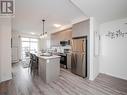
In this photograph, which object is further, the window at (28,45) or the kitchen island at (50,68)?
the window at (28,45)

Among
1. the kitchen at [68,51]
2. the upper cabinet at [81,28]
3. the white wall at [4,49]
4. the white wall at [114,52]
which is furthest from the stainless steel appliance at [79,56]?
the white wall at [4,49]

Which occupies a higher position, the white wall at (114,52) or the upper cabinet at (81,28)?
the upper cabinet at (81,28)

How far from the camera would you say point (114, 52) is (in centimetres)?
386

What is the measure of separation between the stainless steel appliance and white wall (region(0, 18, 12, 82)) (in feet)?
8.95

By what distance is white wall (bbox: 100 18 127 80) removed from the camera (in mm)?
3566

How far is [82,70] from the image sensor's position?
3734 millimetres

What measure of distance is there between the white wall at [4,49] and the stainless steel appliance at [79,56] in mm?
2728

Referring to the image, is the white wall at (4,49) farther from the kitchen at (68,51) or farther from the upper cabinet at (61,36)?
the upper cabinet at (61,36)

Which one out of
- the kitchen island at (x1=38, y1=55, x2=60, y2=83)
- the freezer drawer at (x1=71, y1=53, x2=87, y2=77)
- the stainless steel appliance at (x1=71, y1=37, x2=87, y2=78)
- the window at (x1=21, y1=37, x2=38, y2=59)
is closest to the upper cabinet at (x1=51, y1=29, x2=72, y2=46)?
the stainless steel appliance at (x1=71, y1=37, x2=87, y2=78)

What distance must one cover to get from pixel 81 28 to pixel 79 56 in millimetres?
1251

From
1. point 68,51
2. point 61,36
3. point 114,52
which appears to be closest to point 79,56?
point 114,52

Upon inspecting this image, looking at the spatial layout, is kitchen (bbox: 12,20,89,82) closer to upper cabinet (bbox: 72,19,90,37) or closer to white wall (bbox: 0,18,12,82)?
upper cabinet (bbox: 72,19,90,37)

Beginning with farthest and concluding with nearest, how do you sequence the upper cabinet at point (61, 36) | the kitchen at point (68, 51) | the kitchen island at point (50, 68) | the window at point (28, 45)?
the window at point (28, 45)
the upper cabinet at point (61, 36)
the kitchen at point (68, 51)
the kitchen island at point (50, 68)

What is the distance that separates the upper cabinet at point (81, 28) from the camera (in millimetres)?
3680
